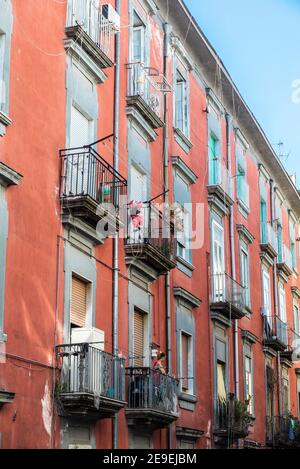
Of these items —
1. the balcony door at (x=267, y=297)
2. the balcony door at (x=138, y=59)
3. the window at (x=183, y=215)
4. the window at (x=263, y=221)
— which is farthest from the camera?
the window at (x=263, y=221)

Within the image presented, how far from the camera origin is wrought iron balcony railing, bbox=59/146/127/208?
15672mm

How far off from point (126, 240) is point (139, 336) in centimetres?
218

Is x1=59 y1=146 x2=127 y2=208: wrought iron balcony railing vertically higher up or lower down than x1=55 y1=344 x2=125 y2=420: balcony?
higher up

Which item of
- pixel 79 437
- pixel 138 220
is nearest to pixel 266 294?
pixel 138 220

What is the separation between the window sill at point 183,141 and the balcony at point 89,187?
17.3 ft

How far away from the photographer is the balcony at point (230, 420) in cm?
2238

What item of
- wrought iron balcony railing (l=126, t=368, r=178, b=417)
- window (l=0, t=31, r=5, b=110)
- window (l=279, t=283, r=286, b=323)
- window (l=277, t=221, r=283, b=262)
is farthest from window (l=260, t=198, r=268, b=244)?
window (l=0, t=31, r=5, b=110)

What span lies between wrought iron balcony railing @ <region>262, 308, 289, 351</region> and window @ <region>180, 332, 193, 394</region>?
7498 mm

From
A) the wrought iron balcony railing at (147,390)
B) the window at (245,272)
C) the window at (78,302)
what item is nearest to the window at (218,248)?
the window at (245,272)

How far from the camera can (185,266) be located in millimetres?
21703

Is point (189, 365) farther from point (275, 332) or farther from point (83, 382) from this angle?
point (275, 332)

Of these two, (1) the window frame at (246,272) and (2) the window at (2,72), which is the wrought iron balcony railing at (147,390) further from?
(1) the window frame at (246,272)

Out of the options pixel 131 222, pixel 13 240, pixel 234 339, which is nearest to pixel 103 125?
pixel 131 222

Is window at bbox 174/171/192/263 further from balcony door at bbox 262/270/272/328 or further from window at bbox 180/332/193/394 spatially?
balcony door at bbox 262/270/272/328
